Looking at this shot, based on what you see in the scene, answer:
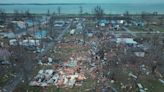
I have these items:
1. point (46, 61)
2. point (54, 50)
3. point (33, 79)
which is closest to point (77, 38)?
point (54, 50)

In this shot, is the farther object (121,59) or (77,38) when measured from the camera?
(77,38)

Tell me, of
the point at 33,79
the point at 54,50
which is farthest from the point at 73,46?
the point at 33,79

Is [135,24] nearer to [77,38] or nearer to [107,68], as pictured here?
[77,38]

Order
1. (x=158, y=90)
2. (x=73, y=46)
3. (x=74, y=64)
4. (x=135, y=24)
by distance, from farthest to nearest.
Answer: (x=135, y=24)
(x=73, y=46)
(x=74, y=64)
(x=158, y=90)

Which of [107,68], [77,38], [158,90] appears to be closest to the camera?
[158,90]

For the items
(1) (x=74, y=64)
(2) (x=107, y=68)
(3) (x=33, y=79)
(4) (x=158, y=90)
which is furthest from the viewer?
(1) (x=74, y=64)

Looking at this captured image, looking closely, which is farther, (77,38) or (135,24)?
(135,24)

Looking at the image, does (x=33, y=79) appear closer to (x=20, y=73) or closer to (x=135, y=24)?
(x=20, y=73)

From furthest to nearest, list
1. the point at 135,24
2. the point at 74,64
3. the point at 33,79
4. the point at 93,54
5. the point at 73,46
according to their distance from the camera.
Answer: the point at 135,24, the point at 73,46, the point at 93,54, the point at 74,64, the point at 33,79
